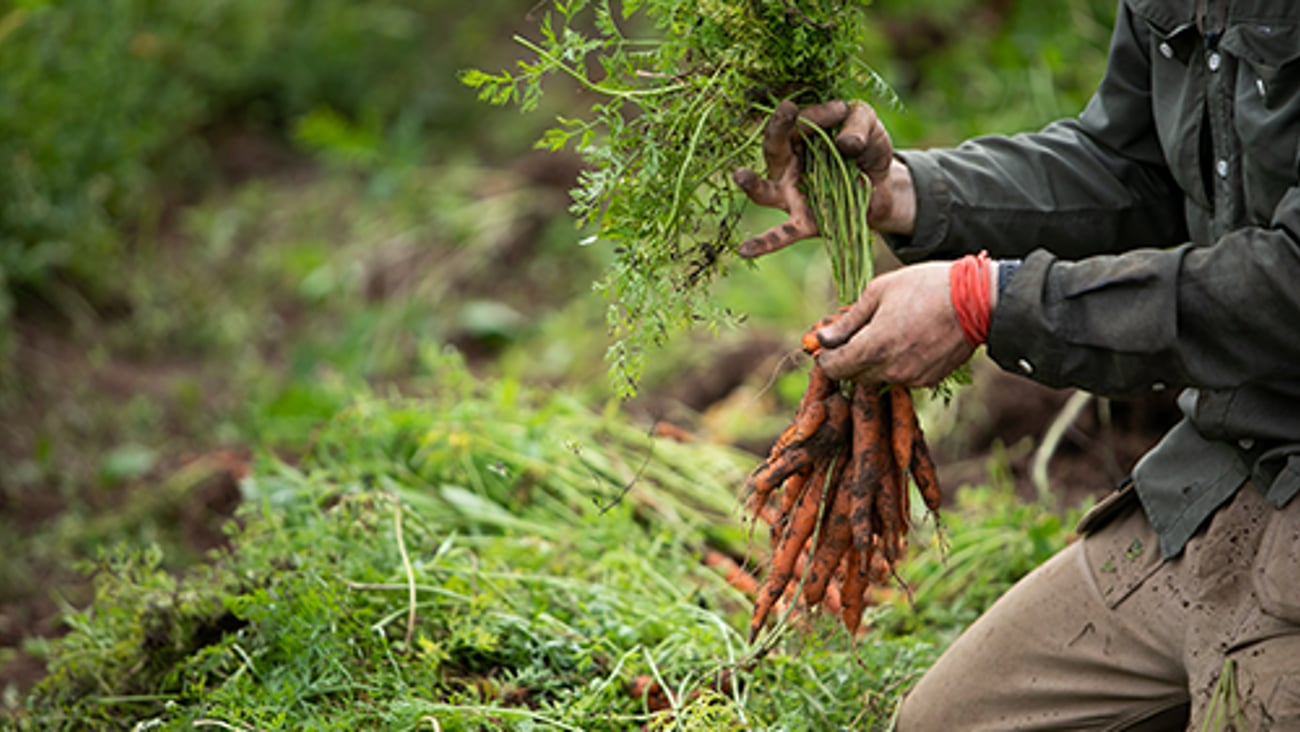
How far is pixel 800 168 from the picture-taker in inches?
85.7

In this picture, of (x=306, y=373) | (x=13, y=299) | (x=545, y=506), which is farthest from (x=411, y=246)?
(x=545, y=506)

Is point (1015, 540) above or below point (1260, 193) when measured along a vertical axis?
below

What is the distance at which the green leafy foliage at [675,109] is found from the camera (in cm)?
203

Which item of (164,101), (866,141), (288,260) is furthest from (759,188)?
(164,101)

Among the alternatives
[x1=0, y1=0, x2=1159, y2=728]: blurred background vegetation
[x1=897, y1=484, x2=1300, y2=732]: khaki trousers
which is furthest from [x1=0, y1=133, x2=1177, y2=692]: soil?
[x1=897, y1=484, x2=1300, y2=732]: khaki trousers

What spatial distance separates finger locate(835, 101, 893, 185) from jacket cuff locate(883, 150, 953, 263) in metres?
0.06

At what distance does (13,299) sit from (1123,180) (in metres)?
4.38

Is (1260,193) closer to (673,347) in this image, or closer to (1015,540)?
(1015,540)

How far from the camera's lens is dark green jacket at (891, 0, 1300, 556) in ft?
5.63

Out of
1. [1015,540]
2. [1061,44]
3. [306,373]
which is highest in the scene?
[1061,44]

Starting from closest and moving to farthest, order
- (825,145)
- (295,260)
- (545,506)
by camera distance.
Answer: (825,145)
(545,506)
(295,260)

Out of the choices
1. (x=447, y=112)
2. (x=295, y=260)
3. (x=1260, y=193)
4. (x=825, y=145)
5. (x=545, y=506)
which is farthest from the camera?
(x=447, y=112)

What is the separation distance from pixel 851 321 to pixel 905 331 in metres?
0.10

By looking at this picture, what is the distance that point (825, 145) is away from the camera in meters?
2.13
